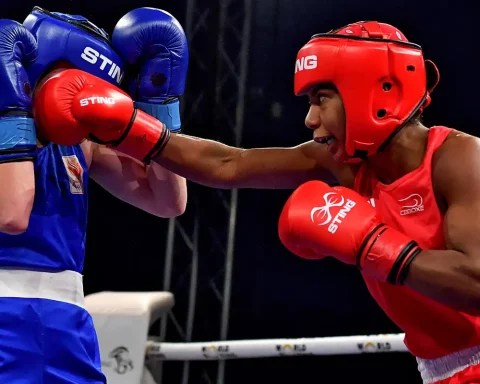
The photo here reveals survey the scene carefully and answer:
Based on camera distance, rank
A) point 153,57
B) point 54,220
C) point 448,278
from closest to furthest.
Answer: point 448,278, point 54,220, point 153,57

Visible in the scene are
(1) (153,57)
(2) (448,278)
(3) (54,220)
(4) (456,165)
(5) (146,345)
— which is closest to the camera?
(2) (448,278)

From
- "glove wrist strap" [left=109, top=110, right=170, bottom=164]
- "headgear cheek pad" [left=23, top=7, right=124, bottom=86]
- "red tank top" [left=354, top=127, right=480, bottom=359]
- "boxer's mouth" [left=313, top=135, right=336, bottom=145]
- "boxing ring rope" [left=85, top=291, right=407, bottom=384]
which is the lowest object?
"boxing ring rope" [left=85, top=291, right=407, bottom=384]

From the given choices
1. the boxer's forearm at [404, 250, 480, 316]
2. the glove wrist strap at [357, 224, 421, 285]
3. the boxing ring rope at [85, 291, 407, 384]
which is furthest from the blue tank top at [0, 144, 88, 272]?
the boxing ring rope at [85, 291, 407, 384]

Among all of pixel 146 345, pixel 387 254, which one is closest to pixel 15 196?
pixel 387 254

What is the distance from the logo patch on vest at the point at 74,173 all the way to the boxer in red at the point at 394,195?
0.18m

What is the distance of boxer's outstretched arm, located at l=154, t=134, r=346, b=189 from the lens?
2275 mm

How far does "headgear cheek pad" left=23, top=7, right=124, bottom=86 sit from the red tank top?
0.91 meters

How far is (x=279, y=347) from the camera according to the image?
3.99 meters

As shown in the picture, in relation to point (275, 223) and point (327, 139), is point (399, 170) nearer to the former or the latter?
point (327, 139)

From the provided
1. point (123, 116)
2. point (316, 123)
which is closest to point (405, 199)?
point (316, 123)

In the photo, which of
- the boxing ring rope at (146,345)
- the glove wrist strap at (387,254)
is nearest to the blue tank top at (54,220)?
the glove wrist strap at (387,254)

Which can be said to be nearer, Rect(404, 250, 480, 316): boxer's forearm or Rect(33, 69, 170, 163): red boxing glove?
Rect(404, 250, 480, 316): boxer's forearm

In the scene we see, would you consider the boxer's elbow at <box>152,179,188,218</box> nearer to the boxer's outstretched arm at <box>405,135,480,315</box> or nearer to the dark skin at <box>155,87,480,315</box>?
the dark skin at <box>155,87,480,315</box>

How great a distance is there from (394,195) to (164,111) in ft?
2.54
